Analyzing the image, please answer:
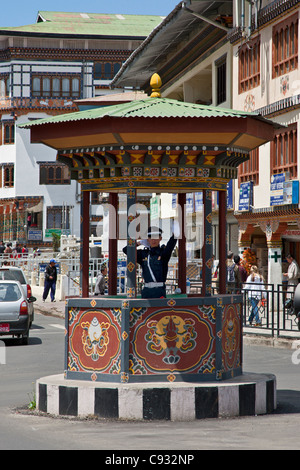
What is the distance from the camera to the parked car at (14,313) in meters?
20.5

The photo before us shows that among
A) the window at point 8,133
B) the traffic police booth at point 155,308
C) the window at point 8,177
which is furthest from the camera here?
the window at point 8,133

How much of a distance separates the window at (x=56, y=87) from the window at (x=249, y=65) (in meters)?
42.0

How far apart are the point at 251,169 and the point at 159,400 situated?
19.2 m

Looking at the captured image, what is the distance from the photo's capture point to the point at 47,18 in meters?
70.8

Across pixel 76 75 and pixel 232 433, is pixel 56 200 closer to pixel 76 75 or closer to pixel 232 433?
pixel 76 75

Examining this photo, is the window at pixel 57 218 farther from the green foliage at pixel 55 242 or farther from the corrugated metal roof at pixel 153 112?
the corrugated metal roof at pixel 153 112

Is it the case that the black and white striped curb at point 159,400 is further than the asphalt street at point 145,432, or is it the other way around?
the black and white striped curb at point 159,400

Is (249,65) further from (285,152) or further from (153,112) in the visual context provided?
(153,112)

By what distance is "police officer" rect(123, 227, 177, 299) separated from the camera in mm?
10820

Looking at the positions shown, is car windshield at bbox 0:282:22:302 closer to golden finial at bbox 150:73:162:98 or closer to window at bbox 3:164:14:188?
golden finial at bbox 150:73:162:98

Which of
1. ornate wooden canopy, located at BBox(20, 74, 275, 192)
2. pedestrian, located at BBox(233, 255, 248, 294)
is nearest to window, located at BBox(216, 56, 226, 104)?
pedestrian, located at BBox(233, 255, 248, 294)

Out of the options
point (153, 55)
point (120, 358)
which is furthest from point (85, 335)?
point (153, 55)

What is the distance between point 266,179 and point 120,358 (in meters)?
17.5

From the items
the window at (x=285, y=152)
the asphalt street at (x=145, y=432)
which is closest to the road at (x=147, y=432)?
the asphalt street at (x=145, y=432)
